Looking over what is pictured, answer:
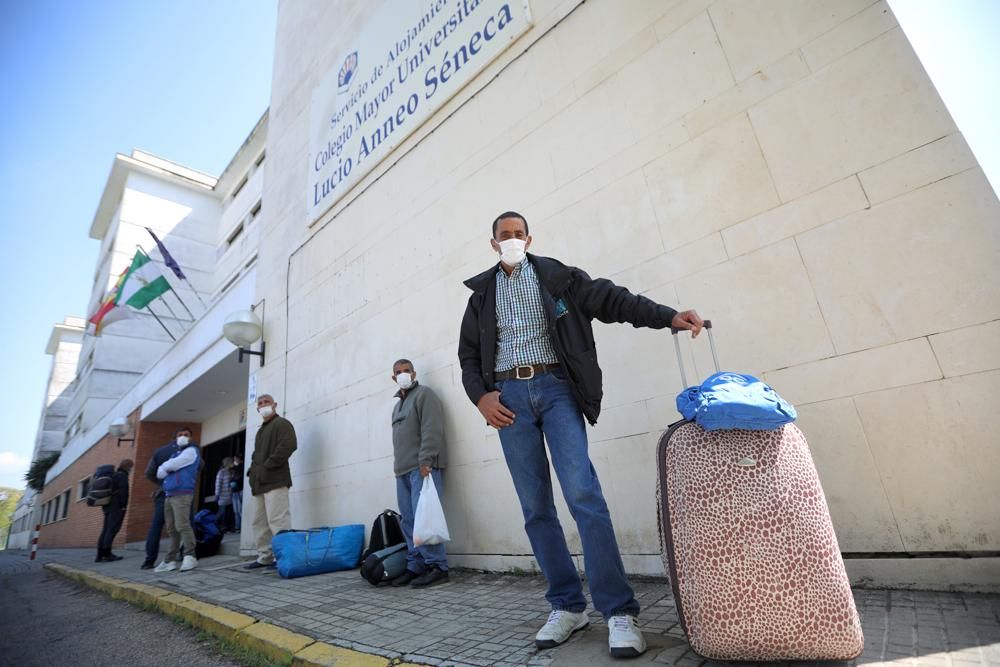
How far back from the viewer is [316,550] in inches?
174

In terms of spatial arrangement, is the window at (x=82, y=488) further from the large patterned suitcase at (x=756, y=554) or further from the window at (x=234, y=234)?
the large patterned suitcase at (x=756, y=554)

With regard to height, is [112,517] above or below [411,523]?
above

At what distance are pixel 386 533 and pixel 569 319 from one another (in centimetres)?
296

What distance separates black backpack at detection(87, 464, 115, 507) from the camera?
749cm

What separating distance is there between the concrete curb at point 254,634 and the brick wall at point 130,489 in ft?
32.5

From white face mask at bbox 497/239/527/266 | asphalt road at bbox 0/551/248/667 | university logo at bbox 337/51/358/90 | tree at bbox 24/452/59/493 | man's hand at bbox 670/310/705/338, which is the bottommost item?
asphalt road at bbox 0/551/248/667

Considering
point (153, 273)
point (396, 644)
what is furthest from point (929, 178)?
point (153, 273)

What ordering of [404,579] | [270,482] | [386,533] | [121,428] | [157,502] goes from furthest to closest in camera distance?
1. [121,428]
2. [157,502]
3. [270,482]
4. [386,533]
5. [404,579]

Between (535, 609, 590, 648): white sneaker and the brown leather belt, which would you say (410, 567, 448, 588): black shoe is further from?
the brown leather belt

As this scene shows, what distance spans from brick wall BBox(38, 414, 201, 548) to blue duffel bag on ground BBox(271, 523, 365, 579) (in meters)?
10.00

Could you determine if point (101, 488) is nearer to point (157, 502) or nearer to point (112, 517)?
point (112, 517)

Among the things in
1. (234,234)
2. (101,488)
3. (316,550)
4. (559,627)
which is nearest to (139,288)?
(234,234)

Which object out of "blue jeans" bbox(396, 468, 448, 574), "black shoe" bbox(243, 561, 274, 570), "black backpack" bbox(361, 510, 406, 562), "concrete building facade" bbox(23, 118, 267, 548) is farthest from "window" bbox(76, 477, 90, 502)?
"blue jeans" bbox(396, 468, 448, 574)

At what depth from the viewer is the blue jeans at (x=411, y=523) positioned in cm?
356
